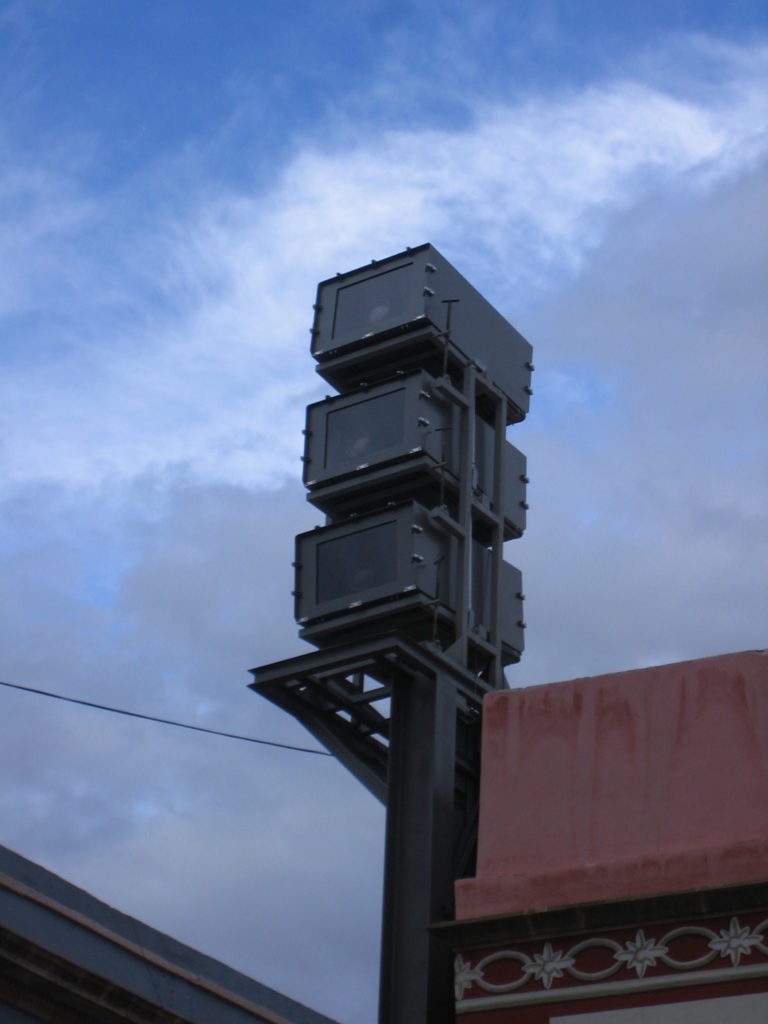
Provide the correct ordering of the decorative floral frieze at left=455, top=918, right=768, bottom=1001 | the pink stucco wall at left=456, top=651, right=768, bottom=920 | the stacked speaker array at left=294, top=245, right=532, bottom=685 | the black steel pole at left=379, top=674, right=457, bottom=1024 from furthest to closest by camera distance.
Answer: the stacked speaker array at left=294, top=245, right=532, bottom=685, the black steel pole at left=379, top=674, right=457, bottom=1024, the pink stucco wall at left=456, top=651, right=768, bottom=920, the decorative floral frieze at left=455, top=918, right=768, bottom=1001

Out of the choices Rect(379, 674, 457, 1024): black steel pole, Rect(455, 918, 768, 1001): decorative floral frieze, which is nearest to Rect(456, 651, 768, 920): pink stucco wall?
Rect(455, 918, 768, 1001): decorative floral frieze

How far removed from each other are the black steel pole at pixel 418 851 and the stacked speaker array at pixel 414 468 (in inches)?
39.0

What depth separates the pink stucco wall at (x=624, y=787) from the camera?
59.0 ft

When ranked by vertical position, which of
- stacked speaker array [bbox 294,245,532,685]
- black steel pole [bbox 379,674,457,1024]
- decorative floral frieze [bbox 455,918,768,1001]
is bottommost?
decorative floral frieze [bbox 455,918,768,1001]

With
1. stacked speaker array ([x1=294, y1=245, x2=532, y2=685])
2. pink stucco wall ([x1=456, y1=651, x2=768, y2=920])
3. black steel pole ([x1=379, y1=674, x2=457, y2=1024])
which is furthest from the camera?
stacked speaker array ([x1=294, y1=245, x2=532, y2=685])

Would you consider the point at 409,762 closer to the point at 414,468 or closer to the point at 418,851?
the point at 418,851

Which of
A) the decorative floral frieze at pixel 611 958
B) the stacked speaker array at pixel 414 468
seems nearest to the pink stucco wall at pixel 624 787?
the decorative floral frieze at pixel 611 958

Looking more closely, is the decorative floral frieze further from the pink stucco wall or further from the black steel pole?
the black steel pole

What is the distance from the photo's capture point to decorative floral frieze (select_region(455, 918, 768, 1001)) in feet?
56.4

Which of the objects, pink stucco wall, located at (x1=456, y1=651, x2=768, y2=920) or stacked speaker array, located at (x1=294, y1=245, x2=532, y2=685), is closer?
pink stucco wall, located at (x1=456, y1=651, x2=768, y2=920)

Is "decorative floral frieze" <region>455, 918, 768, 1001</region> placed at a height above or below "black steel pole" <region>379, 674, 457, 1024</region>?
below

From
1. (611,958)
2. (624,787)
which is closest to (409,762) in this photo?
(624,787)

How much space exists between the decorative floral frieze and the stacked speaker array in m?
4.43

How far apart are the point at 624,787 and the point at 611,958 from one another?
1.90 m
